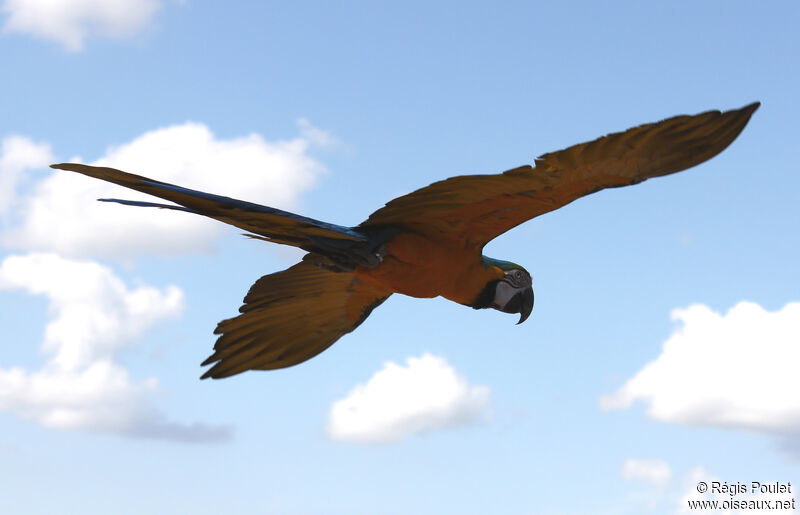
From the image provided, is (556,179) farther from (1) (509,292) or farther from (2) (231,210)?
(2) (231,210)

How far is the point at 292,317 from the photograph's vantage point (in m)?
7.30

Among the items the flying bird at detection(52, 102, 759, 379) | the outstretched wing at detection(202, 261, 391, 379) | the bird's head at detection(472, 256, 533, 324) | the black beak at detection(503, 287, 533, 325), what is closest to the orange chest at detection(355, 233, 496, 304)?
the flying bird at detection(52, 102, 759, 379)

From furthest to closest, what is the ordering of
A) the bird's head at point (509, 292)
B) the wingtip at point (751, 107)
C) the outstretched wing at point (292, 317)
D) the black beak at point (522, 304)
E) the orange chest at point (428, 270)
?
the outstretched wing at point (292, 317) → the black beak at point (522, 304) → the bird's head at point (509, 292) → the orange chest at point (428, 270) → the wingtip at point (751, 107)

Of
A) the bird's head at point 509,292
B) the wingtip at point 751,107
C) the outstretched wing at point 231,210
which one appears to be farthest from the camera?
the bird's head at point 509,292

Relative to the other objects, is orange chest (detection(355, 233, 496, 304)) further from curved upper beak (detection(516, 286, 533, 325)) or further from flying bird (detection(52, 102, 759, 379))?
curved upper beak (detection(516, 286, 533, 325))

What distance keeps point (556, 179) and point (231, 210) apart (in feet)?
6.91

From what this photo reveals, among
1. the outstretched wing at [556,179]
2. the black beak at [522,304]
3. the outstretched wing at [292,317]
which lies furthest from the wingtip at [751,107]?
the outstretched wing at [292,317]

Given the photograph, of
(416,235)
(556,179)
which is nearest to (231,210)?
(416,235)

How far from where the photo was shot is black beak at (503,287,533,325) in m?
6.62

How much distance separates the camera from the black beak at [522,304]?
6620 millimetres

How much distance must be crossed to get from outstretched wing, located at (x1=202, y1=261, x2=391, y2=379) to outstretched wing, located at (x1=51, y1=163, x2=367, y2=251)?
5.13ft

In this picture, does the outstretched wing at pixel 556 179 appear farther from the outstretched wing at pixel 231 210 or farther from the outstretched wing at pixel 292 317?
the outstretched wing at pixel 292 317

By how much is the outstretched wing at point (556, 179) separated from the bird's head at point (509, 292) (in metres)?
0.52

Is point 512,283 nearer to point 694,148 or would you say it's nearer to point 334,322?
point 334,322
